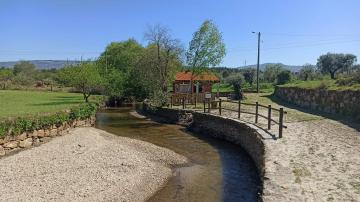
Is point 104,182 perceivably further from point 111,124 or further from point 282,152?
point 111,124

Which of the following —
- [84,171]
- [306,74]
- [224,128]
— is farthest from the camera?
[306,74]

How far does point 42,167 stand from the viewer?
15828 mm

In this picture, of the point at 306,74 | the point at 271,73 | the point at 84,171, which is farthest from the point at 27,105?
the point at 271,73

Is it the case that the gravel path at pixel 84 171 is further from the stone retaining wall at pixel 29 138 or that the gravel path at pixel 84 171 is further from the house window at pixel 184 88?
the house window at pixel 184 88

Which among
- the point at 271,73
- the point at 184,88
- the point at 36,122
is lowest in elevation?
the point at 36,122

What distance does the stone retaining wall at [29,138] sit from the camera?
61.5 ft

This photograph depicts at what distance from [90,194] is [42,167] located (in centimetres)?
373

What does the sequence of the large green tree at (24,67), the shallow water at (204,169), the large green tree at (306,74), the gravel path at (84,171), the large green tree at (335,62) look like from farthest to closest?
the large green tree at (24,67), the large green tree at (335,62), the large green tree at (306,74), the shallow water at (204,169), the gravel path at (84,171)

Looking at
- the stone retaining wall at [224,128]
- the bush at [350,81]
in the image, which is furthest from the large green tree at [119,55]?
the bush at [350,81]

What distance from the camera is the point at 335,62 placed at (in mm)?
70750

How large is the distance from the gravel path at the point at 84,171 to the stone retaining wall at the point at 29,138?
0.74m

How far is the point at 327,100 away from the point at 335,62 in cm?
4493

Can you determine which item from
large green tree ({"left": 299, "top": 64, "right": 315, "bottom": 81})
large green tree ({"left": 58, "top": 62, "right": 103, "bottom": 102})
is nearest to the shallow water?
large green tree ({"left": 58, "top": 62, "right": 103, "bottom": 102})

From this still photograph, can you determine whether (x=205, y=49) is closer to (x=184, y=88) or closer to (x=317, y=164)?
(x=184, y=88)
